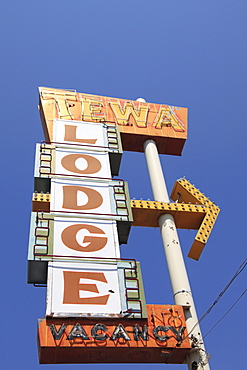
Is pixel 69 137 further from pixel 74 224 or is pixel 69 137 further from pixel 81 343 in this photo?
pixel 81 343

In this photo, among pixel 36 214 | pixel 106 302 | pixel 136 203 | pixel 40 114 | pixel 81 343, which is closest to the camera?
pixel 81 343

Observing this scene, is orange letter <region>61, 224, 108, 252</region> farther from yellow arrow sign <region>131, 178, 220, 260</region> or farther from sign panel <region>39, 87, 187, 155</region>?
sign panel <region>39, 87, 187, 155</region>

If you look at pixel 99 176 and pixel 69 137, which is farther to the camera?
pixel 69 137

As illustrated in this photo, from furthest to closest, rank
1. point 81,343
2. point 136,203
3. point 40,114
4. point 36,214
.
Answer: point 40,114
point 136,203
point 36,214
point 81,343

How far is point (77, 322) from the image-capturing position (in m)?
13.4

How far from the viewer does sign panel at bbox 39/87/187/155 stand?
73.0 ft

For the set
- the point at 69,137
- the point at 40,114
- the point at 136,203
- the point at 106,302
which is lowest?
the point at 106,302

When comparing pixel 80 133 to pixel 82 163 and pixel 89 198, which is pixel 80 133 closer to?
pixel 82 163

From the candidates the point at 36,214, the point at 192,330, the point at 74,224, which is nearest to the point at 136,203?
the point at 74,224

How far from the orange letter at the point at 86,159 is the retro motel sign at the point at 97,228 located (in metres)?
0.04

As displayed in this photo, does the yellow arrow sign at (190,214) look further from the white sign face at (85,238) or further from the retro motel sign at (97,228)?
the white sign face at (85,238)

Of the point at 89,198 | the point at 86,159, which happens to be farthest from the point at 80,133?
the point at 89,198

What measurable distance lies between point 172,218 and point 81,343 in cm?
711

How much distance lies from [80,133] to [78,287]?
8.67 m
